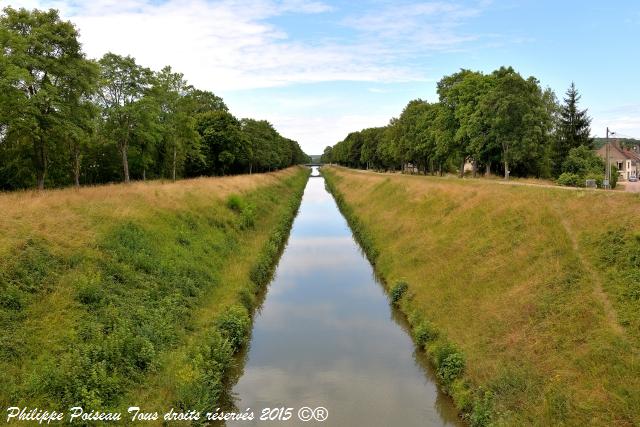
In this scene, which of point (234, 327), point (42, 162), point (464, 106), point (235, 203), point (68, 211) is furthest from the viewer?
point (464, 106)

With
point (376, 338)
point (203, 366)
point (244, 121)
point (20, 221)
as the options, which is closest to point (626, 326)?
point (376, 338)

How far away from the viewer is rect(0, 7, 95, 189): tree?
25289 millimetres

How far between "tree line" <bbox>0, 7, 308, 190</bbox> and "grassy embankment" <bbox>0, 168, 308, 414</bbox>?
7085 millimetres

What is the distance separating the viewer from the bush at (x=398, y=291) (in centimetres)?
2123

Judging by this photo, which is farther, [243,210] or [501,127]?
[501,127]

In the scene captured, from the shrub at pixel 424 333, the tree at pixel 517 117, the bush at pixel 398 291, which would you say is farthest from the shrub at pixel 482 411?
the tree at pixel 517 117

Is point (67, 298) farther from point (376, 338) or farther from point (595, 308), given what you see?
point (595, 308)

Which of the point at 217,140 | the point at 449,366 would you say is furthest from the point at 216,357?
the point at 217,140

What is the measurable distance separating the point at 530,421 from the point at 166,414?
340 inches

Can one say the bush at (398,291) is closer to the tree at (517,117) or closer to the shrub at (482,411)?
the shrub at (482,411)

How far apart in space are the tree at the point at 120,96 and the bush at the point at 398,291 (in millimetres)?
28369

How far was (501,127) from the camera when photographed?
46.0m

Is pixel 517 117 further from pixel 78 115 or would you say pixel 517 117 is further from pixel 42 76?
pixel 42 76

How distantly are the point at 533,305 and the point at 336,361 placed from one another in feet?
22.6
